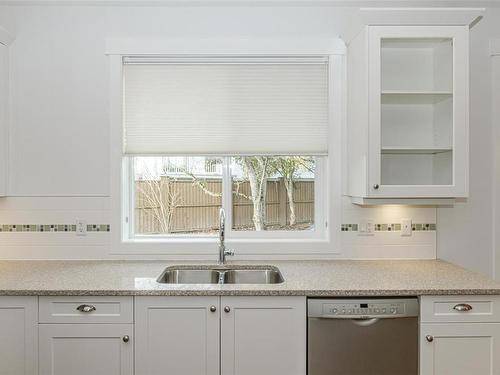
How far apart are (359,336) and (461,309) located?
50 cm

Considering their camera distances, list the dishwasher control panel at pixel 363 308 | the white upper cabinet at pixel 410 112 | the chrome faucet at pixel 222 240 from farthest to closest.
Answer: the chrome faucet at pixel 222 240
the white upper cabinet at pixel 410 112
the dishwasher control panel at pixel 363 308

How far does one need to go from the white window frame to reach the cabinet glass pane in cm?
34

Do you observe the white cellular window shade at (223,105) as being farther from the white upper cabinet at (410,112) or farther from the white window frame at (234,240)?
the white upper cabinet at (410,112)

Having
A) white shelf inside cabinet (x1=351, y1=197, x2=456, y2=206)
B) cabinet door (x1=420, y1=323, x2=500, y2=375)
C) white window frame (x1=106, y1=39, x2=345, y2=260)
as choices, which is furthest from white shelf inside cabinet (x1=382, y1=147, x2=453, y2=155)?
cabinet door (x1=420, y1=323, x2=500, y2=375)

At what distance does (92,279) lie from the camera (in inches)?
90.2

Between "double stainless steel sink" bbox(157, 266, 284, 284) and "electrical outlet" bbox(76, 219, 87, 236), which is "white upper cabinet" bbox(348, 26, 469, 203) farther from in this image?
"electrical outlet" bbox(76, 219, 87, 236)

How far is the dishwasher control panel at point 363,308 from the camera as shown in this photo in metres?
2.08

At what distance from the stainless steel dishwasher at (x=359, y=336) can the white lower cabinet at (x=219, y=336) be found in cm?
7

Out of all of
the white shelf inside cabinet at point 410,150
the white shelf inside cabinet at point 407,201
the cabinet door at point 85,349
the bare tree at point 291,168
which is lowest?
the cabinet door at point 85,349

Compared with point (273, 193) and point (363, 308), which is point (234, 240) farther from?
point (363, 308)

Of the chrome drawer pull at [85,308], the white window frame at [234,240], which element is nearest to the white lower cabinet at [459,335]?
the white window frame at [234,240]

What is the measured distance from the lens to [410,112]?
2559 millimetres

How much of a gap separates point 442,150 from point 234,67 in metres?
1.33

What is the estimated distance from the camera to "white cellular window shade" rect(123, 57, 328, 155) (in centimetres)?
275
